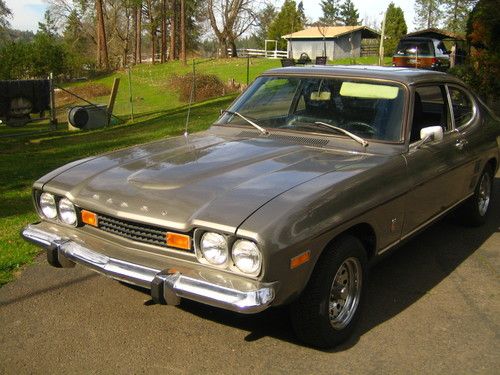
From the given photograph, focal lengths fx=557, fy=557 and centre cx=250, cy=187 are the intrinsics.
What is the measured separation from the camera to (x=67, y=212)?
3.64m

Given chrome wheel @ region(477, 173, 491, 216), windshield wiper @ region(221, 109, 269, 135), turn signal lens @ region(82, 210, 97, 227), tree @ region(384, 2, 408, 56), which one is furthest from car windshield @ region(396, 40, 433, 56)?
tree @ region(384, 2, 408, 56)

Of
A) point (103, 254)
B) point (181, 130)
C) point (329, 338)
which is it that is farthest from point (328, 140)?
point (181, 130)

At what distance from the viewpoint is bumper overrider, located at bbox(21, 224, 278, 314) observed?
2801 millimetres

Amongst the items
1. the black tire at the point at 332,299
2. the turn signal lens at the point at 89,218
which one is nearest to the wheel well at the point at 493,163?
the black tire at the point at 332,299

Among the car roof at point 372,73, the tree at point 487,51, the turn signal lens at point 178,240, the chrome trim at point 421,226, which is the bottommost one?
the chrome trim at point 421,226

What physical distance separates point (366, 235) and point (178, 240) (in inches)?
50.7

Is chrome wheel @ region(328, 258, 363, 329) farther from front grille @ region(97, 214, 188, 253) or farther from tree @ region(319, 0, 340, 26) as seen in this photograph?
tree @ region(319, 0, 340, 26)

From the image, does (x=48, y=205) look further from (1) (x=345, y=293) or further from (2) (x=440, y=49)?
(2) (x=440, y=49)

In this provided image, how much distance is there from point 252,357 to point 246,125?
2.07 m

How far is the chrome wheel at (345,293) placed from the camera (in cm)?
338

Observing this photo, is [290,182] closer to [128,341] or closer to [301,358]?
[301,358]

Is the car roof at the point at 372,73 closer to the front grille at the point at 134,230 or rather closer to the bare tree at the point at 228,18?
the front grille at the point at 134,230

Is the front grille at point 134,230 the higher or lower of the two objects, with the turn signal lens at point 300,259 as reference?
higher

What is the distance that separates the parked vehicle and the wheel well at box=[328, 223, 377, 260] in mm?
12
